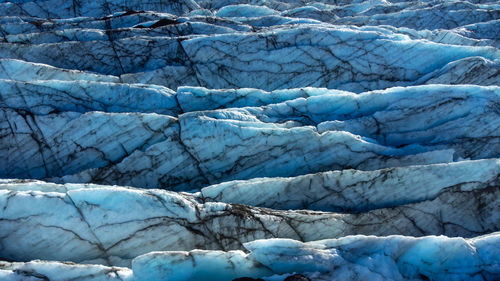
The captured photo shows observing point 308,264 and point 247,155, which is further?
point 247,155

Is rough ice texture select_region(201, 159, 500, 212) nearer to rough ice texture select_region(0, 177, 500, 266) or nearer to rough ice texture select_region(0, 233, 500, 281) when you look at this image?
rough ice texture select_region(0, 177, 500, 266)

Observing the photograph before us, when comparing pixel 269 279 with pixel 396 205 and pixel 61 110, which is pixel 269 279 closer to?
pixel 396 205

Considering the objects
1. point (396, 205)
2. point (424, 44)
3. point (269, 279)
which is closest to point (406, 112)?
point (396, 205)

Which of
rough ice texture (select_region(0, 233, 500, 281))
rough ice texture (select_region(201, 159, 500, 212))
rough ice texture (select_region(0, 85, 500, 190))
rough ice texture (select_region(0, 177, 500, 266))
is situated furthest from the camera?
rough ice texture (select_region(0, 85, 500, 190))

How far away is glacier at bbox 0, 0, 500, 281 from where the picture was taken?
7.11m

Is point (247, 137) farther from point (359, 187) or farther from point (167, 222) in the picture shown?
point (167, 222)

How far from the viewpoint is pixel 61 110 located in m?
12.6

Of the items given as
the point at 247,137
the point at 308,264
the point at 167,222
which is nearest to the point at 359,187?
the point at 308,264

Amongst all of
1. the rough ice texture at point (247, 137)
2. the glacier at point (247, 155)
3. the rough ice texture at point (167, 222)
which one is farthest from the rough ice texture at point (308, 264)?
the rough ice texture at point (247, 137)

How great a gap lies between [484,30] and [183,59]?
15.7m

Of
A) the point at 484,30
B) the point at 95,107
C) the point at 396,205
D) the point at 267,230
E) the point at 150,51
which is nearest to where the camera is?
the point at 267,230

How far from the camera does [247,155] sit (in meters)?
11.4

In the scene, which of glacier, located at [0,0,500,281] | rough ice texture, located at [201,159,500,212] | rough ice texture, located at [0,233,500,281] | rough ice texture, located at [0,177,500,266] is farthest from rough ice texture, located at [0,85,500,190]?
rough ice texture, located at [0,233,500,281]

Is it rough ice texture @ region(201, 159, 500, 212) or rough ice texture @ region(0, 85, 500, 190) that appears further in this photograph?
rough ice texture @ region(0, 85, 500, 190)
